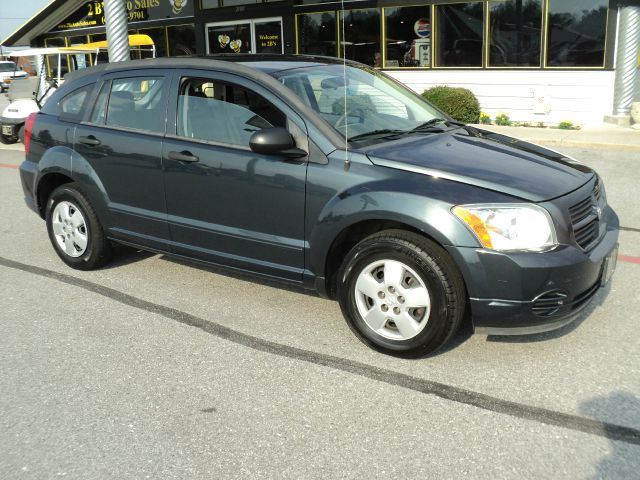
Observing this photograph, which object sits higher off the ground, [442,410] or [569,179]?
[569,179]

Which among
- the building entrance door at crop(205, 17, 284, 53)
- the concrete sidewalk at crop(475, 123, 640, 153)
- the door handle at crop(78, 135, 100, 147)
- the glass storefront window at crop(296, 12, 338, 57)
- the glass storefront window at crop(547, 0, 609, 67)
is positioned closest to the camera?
the door handle at crop(78, 135, 100, 147)

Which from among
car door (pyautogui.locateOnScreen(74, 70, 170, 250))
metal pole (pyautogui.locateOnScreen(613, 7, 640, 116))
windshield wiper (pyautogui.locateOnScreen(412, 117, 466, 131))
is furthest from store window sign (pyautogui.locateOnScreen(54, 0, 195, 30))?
windshield wiper (pyautogui.locateOnScreen(412, 117, 466, 131))

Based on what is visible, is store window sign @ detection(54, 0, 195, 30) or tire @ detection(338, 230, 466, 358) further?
store window sign @ detection(54, 0, 195, 30)

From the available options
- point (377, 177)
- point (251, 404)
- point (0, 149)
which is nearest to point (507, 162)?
point (377, 177)

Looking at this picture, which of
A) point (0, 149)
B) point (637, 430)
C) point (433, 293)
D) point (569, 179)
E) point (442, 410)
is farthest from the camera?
point (0, 149)

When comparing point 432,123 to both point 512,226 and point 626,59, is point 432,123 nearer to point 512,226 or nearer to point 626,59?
point 512,226

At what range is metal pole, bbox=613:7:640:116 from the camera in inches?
506

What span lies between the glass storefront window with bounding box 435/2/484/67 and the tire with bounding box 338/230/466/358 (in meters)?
12.2

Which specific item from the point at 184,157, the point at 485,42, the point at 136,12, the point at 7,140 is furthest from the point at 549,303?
the point at 136,12

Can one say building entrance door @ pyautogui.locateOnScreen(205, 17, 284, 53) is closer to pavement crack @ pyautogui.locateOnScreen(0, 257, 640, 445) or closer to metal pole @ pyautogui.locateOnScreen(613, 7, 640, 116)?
metal pole @ pyautogui.locateOnScreen(613, 7, 640, 116)

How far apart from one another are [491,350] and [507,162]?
1.10 m

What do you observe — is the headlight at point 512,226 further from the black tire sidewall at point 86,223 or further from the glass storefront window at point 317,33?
the glass storefront window at point 317,33

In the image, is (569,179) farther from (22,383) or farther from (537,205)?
(22,383)

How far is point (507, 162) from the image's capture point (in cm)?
399
